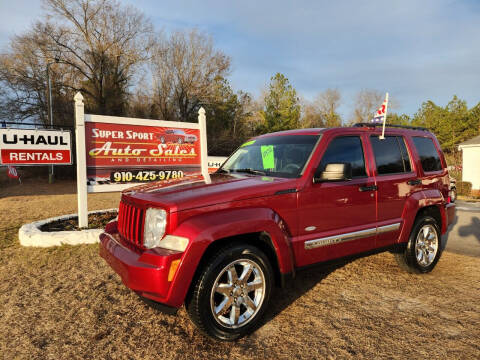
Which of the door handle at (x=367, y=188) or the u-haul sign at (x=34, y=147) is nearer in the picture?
the door handle at (x=367, y=188)

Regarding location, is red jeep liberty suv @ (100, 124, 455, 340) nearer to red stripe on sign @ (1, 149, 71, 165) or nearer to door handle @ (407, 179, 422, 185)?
door handle @ (407, 179, 422, 185)

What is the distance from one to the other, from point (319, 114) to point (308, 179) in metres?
53.9

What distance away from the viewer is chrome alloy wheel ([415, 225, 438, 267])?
4.34 metres

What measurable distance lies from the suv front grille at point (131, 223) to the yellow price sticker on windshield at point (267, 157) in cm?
154

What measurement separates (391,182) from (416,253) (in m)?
1.15

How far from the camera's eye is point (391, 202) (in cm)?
389

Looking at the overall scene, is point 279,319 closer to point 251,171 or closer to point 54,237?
point 251,171

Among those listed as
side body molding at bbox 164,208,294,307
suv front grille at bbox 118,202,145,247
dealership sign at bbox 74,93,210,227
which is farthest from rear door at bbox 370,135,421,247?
dealership sign at bbox 74,93,210,227

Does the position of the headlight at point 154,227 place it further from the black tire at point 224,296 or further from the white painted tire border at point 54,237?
the white painted tire border at point 54,237

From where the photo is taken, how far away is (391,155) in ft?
13.5

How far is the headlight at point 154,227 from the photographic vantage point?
2624 mm

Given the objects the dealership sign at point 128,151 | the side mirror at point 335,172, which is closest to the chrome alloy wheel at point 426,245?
the side mirror at point 335,172

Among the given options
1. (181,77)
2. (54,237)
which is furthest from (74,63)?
(54,237)

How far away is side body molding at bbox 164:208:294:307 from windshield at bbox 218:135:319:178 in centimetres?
68
